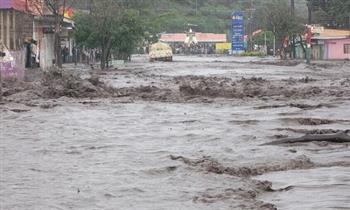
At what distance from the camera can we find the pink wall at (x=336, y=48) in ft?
242

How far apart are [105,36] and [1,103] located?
27.6 m

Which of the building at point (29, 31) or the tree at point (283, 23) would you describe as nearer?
the building at point (29, 31)

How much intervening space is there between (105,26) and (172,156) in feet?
119

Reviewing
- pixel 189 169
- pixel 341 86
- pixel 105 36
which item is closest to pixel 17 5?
pixel 105 36

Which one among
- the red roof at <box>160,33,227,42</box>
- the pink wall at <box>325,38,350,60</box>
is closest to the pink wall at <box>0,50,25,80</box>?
the pink wall at <box>325,38,350,60</box>

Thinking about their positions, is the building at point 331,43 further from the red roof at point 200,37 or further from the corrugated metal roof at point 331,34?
the red roof at point 200,37

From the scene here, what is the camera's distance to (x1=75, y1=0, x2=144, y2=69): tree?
46094 millimetres

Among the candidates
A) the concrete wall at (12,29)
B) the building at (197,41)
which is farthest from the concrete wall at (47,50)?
the building at (197,41)

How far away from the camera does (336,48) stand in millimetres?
75688

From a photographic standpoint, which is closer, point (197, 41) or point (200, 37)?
point (197, 41)

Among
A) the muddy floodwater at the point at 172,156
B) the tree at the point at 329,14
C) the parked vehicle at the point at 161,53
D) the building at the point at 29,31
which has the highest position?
the tree at the point at 329,14

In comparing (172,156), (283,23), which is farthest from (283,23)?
(172,156)

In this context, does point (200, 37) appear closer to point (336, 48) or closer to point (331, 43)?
point (336, 48)

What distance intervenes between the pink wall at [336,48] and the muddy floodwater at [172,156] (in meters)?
55.4
